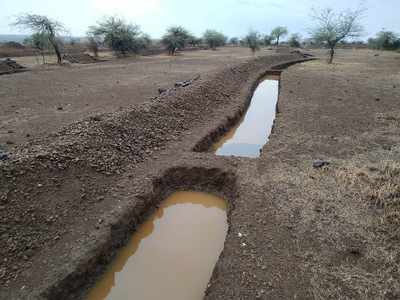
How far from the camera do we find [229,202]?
270 inches

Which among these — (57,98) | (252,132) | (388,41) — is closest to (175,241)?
(252,132)

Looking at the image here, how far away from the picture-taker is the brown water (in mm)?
4625

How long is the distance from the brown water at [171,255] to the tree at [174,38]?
4548 cm

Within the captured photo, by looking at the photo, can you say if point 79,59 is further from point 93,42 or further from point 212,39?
point 212,39

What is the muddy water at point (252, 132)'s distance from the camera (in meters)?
10.0

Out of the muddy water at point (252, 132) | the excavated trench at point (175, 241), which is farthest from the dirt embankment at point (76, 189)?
the muddy water at point (252, 132)

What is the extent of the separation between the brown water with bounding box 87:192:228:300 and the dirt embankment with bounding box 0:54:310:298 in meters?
0.39

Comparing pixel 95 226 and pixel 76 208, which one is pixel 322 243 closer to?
pixel 95 226

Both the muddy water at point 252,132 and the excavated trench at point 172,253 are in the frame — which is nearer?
the excavated trench at point 172,253

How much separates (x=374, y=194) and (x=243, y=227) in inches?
125

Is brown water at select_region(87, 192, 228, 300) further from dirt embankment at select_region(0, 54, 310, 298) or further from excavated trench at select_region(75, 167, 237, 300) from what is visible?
dirt embankment at select_region(0, 54, 310, 298)

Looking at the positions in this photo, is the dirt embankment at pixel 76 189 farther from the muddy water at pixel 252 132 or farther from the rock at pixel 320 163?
the rock at pixel 320 163

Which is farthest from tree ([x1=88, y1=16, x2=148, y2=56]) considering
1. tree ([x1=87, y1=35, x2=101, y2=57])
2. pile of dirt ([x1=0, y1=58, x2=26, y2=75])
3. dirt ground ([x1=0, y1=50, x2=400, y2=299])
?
dirt ground ([x1=0, y1=50, x2=400, y2=299])

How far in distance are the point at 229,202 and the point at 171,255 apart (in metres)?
2.18
